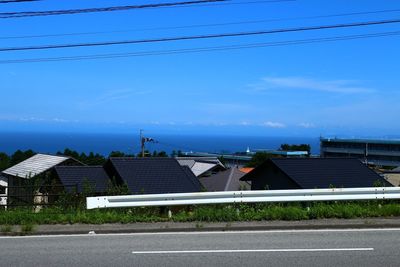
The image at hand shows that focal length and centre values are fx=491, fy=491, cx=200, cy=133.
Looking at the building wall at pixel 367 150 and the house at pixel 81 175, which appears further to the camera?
the building wall at pixel 367 150

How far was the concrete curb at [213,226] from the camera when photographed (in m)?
10.3

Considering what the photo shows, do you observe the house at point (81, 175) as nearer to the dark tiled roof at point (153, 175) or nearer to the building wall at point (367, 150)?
the dark tiled roof at point (153, 175)

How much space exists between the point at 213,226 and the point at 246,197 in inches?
52.3

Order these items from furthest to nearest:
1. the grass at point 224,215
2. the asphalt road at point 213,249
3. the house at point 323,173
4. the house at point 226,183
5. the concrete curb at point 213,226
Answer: the house at point 226,183, the house at point 323,173, the grass at point 224,215, the concrete curb at point 213,226, the asphalt road at point 213,249

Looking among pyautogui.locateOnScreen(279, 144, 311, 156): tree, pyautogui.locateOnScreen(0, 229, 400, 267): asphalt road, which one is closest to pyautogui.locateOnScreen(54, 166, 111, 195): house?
pyautogui.locateOnScreen(0, 229, 400, 267): asphalt road

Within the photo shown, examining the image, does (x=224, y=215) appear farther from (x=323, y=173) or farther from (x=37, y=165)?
(x=37, y=165)

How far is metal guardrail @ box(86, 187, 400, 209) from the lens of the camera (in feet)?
37.4

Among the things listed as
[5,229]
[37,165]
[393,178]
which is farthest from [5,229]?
[393,178]

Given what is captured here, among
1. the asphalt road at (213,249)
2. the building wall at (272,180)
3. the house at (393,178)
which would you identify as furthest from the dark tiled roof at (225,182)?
the asphalt road at (213,249)

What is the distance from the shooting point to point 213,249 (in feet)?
27.3

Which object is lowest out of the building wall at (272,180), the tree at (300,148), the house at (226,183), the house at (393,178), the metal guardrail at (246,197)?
the house at (393,178)

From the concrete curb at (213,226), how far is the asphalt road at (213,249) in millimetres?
344

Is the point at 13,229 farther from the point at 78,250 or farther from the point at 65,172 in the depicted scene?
the point at 65,172

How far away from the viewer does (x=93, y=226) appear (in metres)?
10.7
